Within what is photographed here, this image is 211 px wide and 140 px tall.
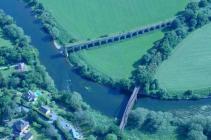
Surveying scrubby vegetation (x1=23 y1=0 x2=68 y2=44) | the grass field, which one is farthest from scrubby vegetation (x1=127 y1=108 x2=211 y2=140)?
scrubby vegetation (x1=23 y1=0 x2=68 y2=44)

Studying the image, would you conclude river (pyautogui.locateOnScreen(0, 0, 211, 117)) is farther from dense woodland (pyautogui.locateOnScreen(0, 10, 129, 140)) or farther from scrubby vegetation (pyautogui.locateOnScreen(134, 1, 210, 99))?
dense woodland (pyautogui.locateOnScreen(0, 10, 129, 140))

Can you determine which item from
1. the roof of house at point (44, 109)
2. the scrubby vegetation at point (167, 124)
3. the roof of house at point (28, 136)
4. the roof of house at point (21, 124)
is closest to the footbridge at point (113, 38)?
the roof of house at point (44, 109)

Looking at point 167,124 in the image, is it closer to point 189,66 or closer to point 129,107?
point 129,107

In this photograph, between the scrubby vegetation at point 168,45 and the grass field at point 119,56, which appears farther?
the grass field at point 119,56

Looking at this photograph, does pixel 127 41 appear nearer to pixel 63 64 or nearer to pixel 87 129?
pixel 63 64

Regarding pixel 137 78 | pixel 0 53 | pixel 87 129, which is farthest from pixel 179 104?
pixel 0 53

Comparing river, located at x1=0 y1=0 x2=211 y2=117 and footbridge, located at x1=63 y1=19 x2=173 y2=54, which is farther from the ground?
footbridge, located at x1=63 y1=19 x2=173 y2=54

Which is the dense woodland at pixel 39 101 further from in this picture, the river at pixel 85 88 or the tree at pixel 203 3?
the tree at pixel 203 3
